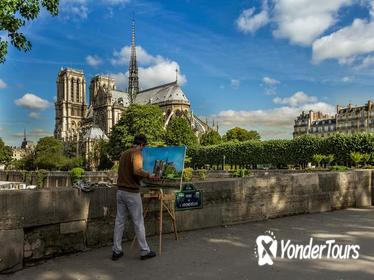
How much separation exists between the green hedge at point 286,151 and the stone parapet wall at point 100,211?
4245cm

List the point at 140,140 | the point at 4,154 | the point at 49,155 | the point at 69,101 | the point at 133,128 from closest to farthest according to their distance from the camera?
1. the point at 140,140
2. the point at 133,128
3. the point at 49,155
4. the point at 4,154
5. the point at 69,101

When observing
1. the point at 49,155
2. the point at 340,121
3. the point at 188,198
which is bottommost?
the point at 188,198

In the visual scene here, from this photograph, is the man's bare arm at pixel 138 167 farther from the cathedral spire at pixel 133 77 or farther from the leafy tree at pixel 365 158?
the cathedral spire at pixel 133 77

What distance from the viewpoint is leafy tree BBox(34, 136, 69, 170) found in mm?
111231

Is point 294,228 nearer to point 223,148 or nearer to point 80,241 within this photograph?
point 80,241

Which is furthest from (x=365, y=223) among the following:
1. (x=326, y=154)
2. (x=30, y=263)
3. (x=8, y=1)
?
(x=326, y=154)

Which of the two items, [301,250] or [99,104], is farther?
[99,104]

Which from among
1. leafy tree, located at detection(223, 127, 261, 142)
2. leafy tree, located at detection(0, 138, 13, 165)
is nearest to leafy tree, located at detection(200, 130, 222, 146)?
leafy tree, located at detection(223, 127, 261, 142)

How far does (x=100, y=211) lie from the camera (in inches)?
307

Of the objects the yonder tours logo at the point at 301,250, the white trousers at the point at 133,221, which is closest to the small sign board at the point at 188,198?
the yonder tours logo at the point at 301,250

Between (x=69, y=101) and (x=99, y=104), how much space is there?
19.5m

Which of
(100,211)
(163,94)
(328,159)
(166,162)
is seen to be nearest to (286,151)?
(328,159)

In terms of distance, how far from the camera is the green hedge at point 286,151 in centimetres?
5122

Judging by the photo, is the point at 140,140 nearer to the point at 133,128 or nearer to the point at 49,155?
the point at 133,128
